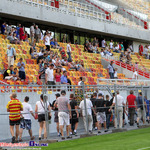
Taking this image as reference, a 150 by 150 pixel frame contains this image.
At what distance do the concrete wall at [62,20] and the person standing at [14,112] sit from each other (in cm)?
1398

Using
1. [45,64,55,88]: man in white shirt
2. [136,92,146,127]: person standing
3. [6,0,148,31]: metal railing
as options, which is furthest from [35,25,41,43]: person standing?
[136,92,146,127]: person standing

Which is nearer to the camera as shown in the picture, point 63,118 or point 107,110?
point 63,118

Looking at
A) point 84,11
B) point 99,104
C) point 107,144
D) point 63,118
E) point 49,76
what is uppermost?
point 84,11

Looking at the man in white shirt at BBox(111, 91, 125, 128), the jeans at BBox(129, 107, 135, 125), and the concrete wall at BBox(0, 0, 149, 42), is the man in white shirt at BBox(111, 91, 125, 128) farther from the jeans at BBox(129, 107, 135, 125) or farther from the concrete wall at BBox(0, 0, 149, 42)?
the concrete wall at BBox(0, 0, 149, 42)

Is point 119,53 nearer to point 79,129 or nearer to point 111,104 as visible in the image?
point 111,104

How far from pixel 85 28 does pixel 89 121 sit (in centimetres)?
1954

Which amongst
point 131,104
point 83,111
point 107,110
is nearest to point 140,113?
point 131,104

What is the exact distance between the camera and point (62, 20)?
105ft

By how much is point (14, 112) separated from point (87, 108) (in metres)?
3.47

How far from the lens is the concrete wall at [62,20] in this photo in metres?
27.5

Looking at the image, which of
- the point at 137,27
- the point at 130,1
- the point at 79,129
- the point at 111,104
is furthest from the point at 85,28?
the point at 79,129

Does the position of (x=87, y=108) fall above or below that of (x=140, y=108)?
above

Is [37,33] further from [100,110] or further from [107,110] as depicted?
[100,110]

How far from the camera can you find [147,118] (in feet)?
63.5
